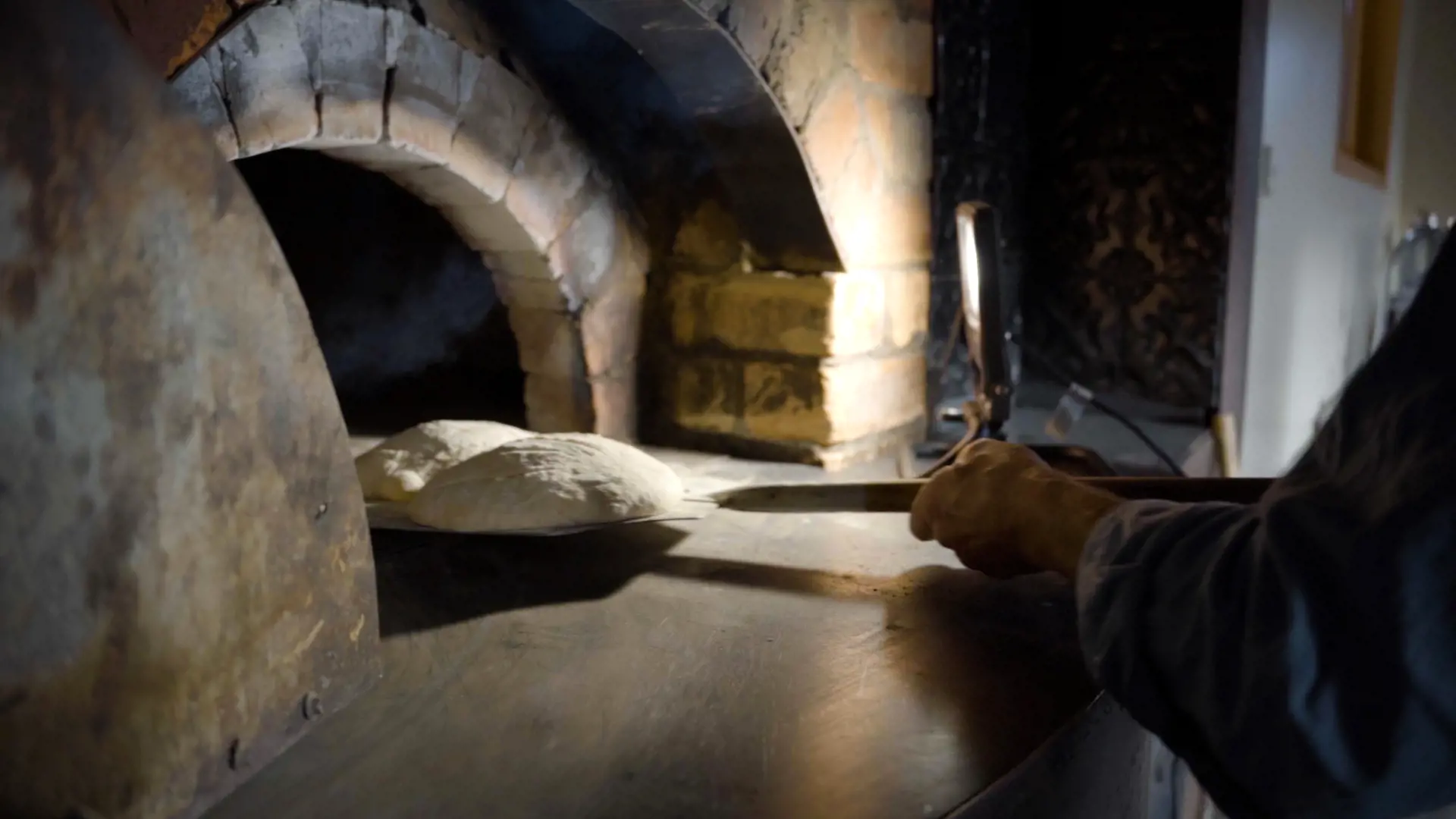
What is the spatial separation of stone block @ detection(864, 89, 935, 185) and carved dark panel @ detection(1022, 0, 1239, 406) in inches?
17.0

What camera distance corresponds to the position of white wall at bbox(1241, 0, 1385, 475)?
2447mm

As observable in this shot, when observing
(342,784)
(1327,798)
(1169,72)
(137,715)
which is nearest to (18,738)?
(137,715)

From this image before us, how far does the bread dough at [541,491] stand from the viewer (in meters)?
1.20

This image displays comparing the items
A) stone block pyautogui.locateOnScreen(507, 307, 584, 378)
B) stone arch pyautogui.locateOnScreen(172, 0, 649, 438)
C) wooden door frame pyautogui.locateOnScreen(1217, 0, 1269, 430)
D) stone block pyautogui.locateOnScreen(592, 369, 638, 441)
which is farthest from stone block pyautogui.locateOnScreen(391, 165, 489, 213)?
wooden door frame pyautogui.locateOnScreen(1217, 0, 1269, 430)

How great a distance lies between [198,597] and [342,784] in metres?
0.15

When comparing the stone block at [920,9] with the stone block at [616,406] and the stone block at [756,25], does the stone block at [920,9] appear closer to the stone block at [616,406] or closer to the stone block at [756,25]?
the stone block at [756,25]

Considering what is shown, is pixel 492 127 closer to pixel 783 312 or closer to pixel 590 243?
pixel 590 243

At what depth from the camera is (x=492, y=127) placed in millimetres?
1580

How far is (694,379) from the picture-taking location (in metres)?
1.93

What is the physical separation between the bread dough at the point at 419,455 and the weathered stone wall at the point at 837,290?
48cm

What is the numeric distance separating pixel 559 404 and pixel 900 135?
73 cm

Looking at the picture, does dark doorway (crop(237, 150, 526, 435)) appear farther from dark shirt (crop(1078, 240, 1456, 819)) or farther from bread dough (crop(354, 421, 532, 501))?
dark shirt (crop(1078, 240, 1456, 819))

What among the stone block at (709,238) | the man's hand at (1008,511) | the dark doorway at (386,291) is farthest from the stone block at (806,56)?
the dark doorway at (386,291)

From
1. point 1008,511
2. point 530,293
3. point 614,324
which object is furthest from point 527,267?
point 1008,511
